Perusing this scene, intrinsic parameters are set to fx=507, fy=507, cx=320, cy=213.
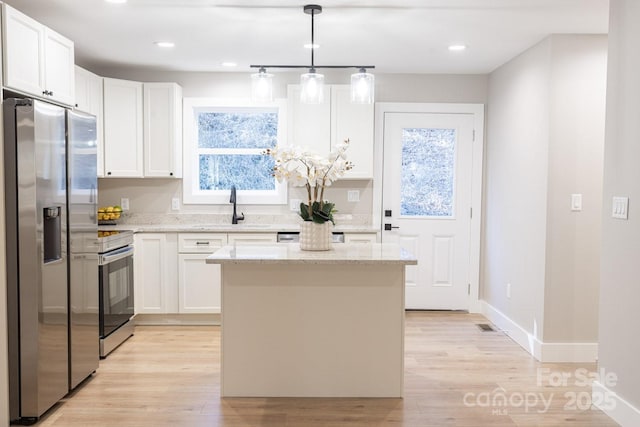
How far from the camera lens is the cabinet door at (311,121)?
497 cm

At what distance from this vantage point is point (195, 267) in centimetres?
477

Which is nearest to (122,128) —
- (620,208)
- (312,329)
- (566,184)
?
(312,329)

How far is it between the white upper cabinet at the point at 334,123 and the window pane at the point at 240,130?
0.34m

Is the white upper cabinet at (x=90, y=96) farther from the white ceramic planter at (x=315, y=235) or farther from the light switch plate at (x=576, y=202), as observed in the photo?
the light switch plate at (x=576, y=202)

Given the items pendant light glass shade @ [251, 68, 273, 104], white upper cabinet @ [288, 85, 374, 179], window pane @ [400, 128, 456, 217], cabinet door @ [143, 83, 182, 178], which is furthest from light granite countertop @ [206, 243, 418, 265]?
window pane @ [400, 128, 456, 217]

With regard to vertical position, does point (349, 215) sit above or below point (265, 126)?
below

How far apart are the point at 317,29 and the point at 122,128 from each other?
2.21 m

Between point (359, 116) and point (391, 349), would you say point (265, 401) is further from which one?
point (359, 116)

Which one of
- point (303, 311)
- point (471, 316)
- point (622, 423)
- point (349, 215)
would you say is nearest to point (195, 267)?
point (349, 215)

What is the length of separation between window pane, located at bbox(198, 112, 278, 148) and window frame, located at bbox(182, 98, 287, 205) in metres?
0.07

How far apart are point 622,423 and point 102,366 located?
3.37 m

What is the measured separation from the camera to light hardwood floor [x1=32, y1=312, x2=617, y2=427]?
112 inches

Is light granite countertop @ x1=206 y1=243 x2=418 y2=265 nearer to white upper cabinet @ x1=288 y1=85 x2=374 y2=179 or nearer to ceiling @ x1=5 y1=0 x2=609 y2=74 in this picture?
ceiling @ x1=5 y1=0 x2=609 y2=74

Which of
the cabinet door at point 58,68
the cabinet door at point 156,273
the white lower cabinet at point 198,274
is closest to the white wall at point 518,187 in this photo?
the white lower cabinet at point 198,274
